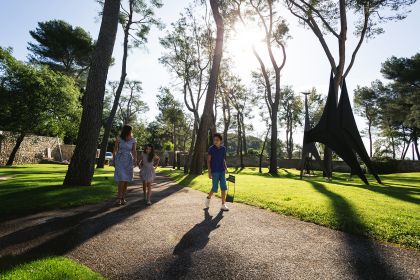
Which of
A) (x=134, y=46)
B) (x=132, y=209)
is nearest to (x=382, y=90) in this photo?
(x=134, y=46)

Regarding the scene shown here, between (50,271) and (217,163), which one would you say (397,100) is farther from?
(50,271)

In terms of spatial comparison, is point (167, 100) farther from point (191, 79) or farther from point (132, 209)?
point (132, 209)

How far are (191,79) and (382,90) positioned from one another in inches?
1114

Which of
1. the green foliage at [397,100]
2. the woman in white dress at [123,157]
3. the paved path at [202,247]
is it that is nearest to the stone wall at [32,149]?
the woman in white dress at [123,157]

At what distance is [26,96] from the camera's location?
25.0m

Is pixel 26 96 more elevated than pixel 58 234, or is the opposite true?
pixel 26 96

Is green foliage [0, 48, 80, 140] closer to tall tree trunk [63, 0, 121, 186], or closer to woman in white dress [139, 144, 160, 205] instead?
tall tree trunk [63, 0, 121, 186]

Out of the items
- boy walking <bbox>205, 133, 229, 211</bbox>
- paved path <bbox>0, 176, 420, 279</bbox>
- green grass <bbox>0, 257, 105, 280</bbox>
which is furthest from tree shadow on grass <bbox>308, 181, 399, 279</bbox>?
green grass <bbox>0, 257, 105, 280</bbox>

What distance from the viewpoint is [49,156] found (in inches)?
1400

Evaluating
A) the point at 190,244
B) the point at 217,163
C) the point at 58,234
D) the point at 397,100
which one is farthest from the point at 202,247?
the point at 397,100

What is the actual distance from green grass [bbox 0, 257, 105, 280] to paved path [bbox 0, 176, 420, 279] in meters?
0.22

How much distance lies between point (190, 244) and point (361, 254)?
2406mm

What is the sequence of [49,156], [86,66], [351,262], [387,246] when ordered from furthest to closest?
[86,66] → [49,156] → [387,246] → [351,262]

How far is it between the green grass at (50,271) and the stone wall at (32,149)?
2726 centimetres
